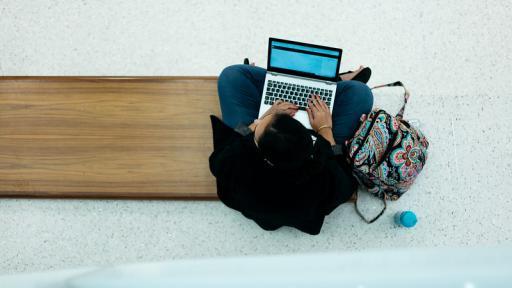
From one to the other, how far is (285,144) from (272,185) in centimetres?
22

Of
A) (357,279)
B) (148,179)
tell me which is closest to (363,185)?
(148,179)

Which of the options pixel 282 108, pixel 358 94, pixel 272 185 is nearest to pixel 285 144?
pixel 272 185

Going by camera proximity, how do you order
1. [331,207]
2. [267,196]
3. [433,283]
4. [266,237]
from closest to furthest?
1. [433,283]
2. [267,196]
3. [331,207]
4. [266,237]

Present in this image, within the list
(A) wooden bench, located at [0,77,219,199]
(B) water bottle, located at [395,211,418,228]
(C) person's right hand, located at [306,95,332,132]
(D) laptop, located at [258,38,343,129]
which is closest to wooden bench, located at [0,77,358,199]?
(A) wooden bench, located at [0,77,219,199]

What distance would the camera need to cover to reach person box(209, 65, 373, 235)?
968mm

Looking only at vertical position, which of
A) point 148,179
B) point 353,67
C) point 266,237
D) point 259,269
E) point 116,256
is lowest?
point 116,256

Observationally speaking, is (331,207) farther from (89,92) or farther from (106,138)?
(89,92)

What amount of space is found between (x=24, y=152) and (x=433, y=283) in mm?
1486

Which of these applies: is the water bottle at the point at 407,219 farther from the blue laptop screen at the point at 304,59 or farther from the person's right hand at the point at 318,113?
the blue laptop screen at the point at 304,59

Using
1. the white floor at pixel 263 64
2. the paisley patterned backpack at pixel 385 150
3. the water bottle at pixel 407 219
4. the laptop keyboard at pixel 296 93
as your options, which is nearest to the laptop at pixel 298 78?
the laptop keyboard at pixel 296 93

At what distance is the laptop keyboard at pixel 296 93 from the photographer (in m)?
1.38

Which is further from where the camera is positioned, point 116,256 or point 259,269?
point 116,256

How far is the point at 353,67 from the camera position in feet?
5.82

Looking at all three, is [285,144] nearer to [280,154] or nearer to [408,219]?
[280,154]
